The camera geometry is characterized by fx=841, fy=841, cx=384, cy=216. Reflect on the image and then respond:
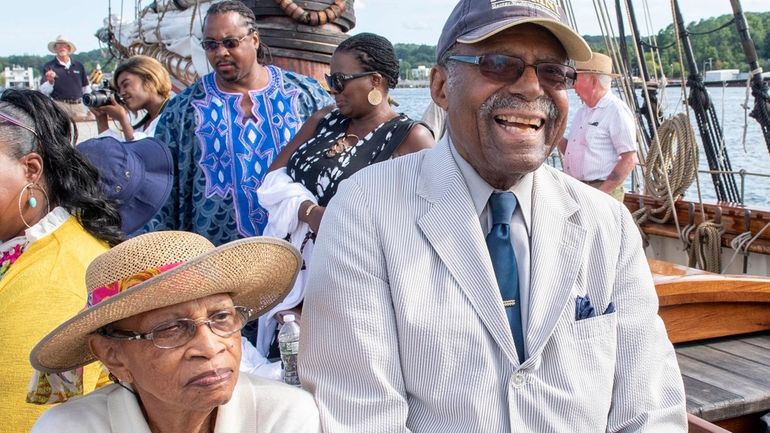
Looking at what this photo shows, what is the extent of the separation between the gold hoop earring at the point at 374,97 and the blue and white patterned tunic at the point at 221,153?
0.73 meters

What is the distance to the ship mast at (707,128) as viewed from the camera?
7664 millimetres

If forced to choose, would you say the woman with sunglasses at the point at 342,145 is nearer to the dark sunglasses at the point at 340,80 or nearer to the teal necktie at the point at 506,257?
the dark sunglasses at the point at 340,80

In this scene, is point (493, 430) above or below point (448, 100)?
below

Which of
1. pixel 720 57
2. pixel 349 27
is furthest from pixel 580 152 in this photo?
pixel 720 57

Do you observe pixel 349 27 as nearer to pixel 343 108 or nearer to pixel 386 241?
pixel 343 108

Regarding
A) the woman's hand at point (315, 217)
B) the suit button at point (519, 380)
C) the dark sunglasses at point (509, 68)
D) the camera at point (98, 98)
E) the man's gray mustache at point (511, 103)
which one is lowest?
the suit button at point (519, 380)

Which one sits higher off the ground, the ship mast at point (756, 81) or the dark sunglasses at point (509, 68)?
the dark sunglasses at point (509, 68)

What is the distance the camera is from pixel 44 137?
2.32 metres

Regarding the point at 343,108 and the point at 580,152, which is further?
the point at 580,152

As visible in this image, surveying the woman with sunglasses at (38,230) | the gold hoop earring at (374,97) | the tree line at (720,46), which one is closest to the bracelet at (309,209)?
the gold hoop earring at (374,97)

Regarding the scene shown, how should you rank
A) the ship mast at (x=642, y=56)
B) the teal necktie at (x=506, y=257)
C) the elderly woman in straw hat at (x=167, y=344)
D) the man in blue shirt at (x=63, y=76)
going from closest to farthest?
the elderly woman in straw hat at (x=167, y=344) < the teal necktie at (x=506, y=257) < the ship mast at (x=642, y=56) < the man in blue shirt at (x=63, y=76)

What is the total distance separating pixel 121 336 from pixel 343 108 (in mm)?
1729

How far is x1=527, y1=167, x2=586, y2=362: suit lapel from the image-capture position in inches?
76.1

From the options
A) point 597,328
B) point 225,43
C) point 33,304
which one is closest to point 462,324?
point 597,328
